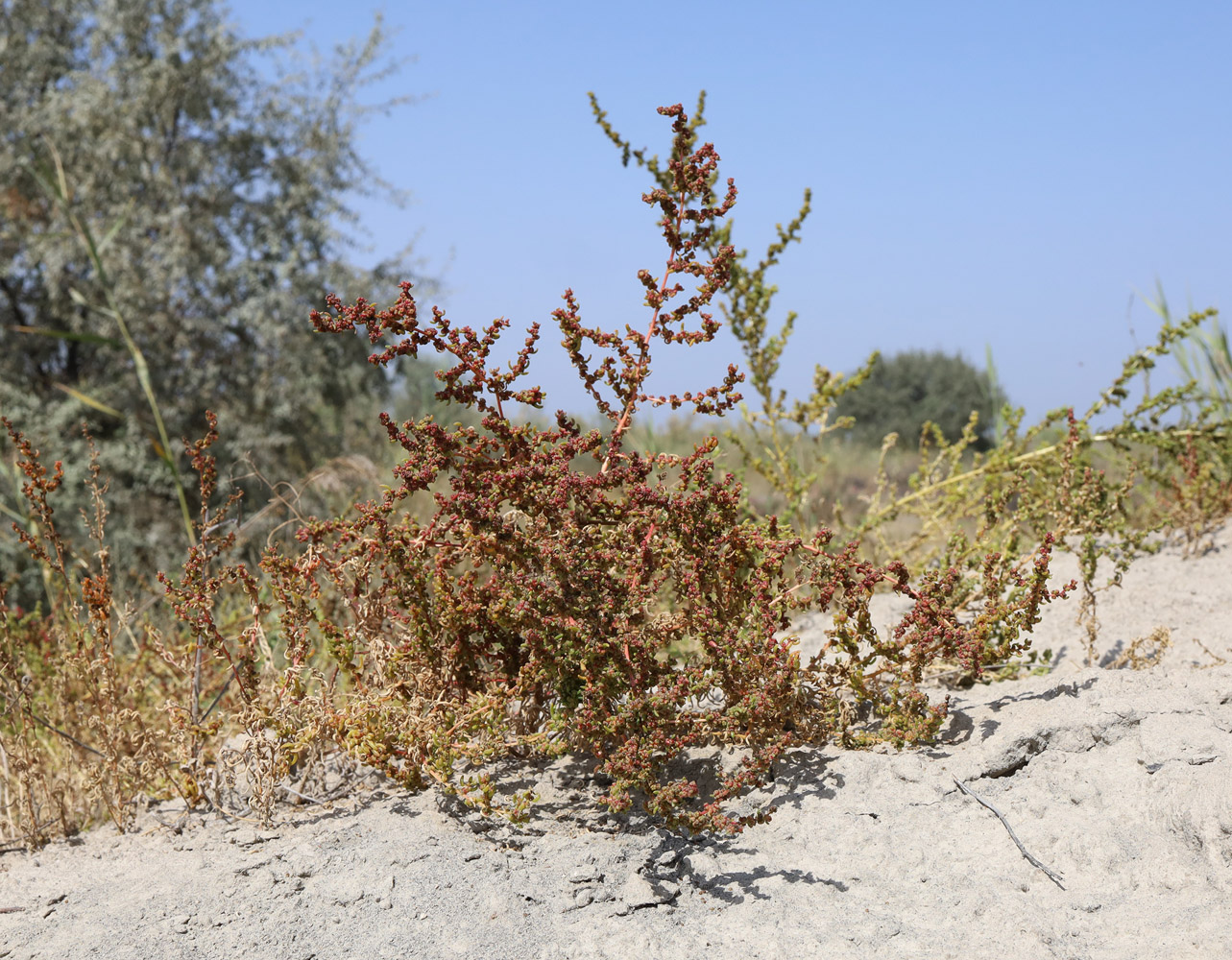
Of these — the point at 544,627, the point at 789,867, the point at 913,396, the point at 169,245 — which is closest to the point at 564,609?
the point at 544,627

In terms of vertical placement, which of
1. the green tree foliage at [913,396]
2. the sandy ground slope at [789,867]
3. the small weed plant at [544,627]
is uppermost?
the green tree foliage at [913,396]

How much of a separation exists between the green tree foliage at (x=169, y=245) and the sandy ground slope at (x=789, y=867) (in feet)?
21.0

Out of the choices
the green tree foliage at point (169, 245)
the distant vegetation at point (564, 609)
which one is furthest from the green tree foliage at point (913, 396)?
the distant vegetation at point (564, 609)

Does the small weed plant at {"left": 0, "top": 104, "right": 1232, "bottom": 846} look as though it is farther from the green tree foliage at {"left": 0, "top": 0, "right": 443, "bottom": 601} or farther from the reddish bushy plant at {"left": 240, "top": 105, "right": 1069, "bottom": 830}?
the green tree foliage at {"left": 0, "top": 0, "right": 443, "bottom": 601}

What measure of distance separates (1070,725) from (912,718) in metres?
0.41

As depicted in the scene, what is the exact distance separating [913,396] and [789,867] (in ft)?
57.9

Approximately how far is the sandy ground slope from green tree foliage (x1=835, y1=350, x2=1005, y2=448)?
15.4 meters

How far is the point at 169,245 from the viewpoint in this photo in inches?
348

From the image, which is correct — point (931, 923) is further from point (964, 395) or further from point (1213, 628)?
point (964, 395)

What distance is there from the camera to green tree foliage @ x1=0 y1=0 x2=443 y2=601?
8.77 metres

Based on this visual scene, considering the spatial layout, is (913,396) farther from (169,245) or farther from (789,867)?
(789,867)

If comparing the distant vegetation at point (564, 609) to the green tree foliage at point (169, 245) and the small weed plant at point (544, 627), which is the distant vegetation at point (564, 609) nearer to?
the small weed plant at point (544, 627)

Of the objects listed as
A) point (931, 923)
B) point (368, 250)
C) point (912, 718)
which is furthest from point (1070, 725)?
point (368, 250)

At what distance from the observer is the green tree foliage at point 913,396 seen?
18219 millimetres
